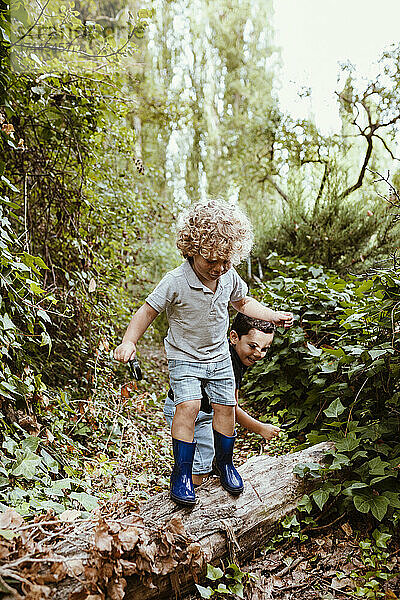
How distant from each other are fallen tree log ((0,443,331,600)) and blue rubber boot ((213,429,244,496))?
0.05m

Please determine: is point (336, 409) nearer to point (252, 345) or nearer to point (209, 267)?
point (252, 345)

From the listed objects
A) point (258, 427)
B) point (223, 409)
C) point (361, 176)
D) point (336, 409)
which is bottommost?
point (258, 427)

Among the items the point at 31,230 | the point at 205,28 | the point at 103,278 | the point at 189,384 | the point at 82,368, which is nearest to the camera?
the point at 189,384

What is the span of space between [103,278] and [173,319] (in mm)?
2015

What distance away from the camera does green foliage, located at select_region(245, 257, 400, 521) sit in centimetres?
227

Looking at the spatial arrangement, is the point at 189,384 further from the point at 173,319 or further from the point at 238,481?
the point at 238,481

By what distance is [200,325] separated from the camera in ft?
7.27

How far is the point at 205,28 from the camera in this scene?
42.0ft

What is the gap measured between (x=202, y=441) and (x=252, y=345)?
24.5 inches

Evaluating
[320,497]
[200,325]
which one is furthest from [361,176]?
[320,497]

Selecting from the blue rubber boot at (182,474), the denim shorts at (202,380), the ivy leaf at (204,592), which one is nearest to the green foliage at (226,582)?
the ivy leaf at (204,592)

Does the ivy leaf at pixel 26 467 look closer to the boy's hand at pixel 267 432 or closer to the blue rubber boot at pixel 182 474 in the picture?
the blue rubber boot at pixel 182 474

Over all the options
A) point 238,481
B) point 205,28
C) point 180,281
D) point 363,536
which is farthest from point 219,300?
point 205,28

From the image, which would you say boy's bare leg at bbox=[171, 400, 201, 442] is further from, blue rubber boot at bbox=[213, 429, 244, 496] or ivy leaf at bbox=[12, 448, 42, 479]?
ivy leaf at bbox=[12, 448, 42, 479]
